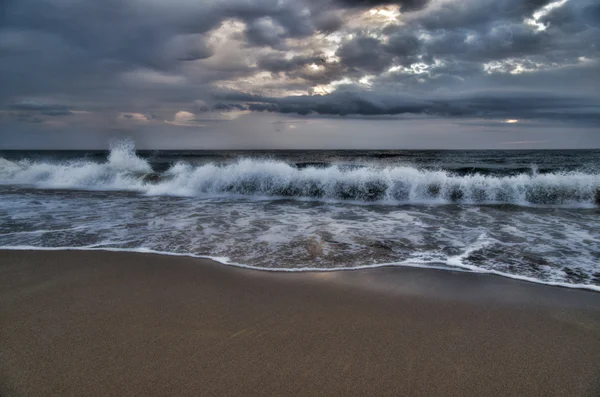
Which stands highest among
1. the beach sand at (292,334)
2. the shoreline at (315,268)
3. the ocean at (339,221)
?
the ocean at (339,221)

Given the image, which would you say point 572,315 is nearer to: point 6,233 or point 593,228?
point 593,228

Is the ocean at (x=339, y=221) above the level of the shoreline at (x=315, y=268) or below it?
above

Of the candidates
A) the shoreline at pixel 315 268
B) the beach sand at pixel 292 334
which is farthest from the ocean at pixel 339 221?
the beach sand at pixel 292 334

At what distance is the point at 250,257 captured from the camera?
4.67 meters

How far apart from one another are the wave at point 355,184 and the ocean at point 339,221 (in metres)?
0.05

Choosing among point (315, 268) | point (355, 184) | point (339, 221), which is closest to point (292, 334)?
point (315, 268)

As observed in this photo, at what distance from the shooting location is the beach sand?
2.09 meters

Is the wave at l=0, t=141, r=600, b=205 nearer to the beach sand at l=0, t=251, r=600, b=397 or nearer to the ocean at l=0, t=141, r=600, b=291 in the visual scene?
the ocean at l=0, t=141, r=600, b=291

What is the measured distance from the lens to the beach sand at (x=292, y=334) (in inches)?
82.1

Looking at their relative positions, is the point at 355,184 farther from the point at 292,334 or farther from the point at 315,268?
the point at 292,334

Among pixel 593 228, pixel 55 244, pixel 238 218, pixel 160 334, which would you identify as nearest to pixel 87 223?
pixel 55 244

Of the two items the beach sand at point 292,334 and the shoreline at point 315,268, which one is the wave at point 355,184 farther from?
the beach sand at point 292,334

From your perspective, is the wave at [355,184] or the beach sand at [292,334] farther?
the wave at [355,184]

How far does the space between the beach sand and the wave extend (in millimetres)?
7490
